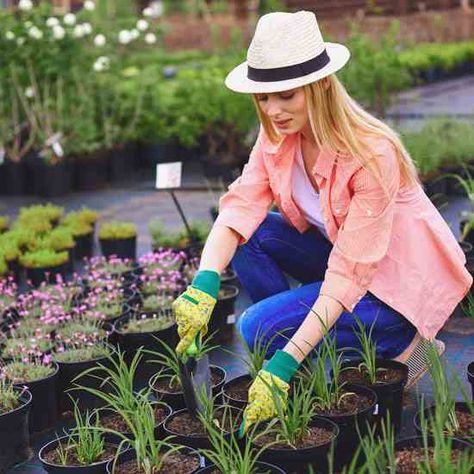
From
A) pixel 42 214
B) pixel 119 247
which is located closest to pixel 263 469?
pixel 119 247

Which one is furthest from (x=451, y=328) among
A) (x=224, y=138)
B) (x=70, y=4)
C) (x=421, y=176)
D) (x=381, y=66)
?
(x=70, y=4)

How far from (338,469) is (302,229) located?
97cm

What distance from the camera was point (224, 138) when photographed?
8.61 metres

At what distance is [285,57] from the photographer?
2.91m

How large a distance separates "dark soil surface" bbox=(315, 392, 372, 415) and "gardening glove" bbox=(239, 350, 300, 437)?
0.22 m

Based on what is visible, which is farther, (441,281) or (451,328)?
(451,328)

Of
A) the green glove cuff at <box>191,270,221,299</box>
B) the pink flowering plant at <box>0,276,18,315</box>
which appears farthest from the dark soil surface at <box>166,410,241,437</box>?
the pink flowering plant at <box>0,276,18,315</box>

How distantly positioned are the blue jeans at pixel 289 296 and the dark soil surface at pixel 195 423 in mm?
260

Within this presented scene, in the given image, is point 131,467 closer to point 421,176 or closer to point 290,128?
point 290,128

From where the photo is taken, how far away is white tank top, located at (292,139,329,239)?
3.35 meters

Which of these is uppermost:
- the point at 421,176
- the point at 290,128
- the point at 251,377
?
the point at 290,128

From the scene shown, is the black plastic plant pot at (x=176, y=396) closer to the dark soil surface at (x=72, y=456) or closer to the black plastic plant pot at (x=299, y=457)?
the dark soil surface at (x=72, y=456)

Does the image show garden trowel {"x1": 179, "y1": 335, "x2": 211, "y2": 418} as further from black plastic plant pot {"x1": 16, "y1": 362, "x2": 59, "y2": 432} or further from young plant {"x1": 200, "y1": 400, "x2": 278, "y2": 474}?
black plastic plant pot {"x1": 16, "y1": 362, "x2": 59, "y2": 432}

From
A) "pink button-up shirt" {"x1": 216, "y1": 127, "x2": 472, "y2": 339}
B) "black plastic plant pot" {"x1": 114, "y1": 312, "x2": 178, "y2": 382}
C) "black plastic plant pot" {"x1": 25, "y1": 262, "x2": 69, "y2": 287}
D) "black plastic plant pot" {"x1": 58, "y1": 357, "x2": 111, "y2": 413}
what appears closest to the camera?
"pink button-up shirt" {"x1": 216, "y1": 127, "x2": 472, "y2": 339}
